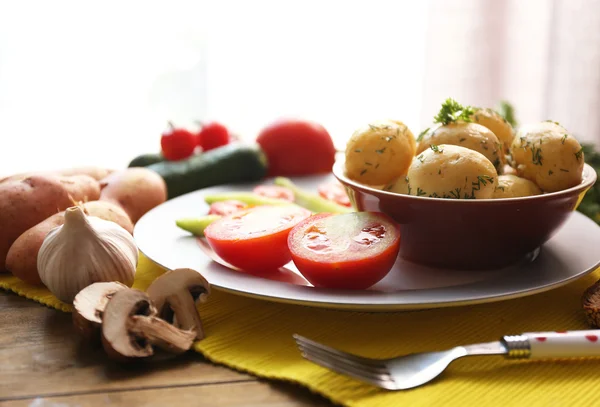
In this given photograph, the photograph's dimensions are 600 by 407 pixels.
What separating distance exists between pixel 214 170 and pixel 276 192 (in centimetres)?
40

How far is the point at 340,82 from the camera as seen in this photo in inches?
144

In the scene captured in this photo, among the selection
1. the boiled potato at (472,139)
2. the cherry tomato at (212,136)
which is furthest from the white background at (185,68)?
the boiled potato at (472,139)

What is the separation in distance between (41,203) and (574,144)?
1030 mm

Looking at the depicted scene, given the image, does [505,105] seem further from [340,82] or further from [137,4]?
[137,4]

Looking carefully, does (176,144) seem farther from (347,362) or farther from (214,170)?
(347,362)

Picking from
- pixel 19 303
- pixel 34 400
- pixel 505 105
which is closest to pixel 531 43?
pixel 505 105

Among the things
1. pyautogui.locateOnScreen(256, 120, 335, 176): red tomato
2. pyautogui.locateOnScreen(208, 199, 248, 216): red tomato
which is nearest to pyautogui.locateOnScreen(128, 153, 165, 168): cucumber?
pyautogui.locateOnScreen(256, 120, 335, 176): red tomato

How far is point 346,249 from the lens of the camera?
3.64ft

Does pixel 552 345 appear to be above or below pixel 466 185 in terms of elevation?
below

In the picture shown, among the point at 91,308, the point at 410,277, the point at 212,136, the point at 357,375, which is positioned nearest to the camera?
the point at 357,375

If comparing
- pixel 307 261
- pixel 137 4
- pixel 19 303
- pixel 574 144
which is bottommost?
pixel 19 303

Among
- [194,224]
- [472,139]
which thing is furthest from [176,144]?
[472,139]

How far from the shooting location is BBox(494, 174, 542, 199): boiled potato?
1184 millimetres

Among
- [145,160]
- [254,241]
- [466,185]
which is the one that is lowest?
[145,160]
